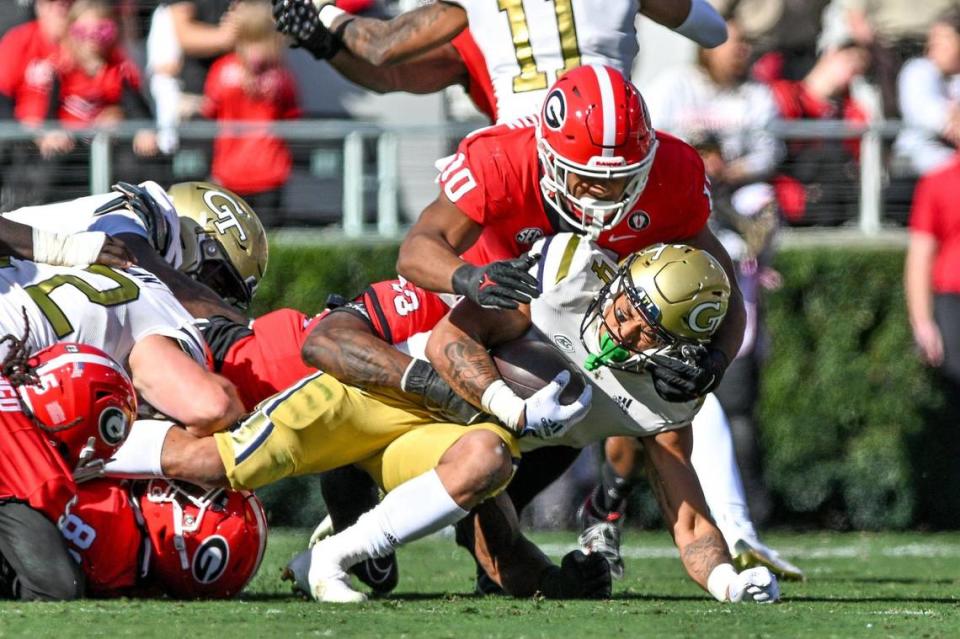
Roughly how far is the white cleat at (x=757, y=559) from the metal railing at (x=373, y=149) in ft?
11.9

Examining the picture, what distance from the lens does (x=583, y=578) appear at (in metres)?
6.36

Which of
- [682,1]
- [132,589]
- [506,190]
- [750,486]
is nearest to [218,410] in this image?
[132,589]

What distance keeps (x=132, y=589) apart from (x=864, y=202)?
6.10 meters

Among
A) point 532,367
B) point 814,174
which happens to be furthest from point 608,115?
point 814,174

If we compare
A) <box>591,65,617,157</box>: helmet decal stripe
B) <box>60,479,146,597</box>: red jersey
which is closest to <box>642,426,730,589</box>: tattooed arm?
<box>591,65,617,157</box>: helmet decal stripe

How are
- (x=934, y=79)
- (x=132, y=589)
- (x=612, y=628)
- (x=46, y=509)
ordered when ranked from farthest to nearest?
(x=934, y=79), (x=132, y=589), (x=46, y=509), (x=612, y=628)

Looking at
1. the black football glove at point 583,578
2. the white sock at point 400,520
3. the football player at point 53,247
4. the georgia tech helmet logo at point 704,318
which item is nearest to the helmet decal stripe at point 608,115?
the georgia tech helmet logo at point 704,318

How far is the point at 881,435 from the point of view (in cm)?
1080

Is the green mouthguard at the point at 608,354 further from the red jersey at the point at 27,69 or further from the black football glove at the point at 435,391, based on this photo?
the red jersey at the point at 27,69

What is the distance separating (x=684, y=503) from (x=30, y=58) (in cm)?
565

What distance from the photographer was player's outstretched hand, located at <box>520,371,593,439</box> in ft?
19.8

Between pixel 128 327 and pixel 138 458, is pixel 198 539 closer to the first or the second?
pixel 138 458

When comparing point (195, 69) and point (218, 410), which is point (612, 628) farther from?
point (195, 69)

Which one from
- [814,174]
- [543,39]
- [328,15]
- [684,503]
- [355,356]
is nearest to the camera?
[355,356]
